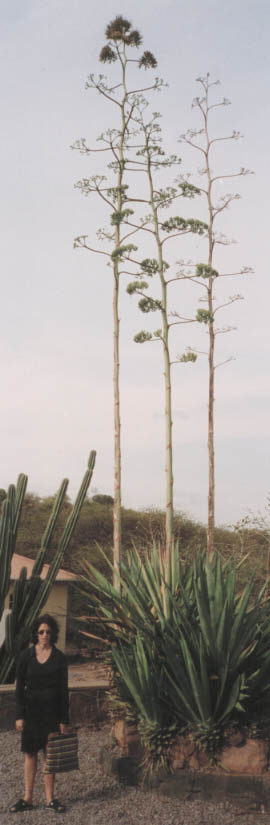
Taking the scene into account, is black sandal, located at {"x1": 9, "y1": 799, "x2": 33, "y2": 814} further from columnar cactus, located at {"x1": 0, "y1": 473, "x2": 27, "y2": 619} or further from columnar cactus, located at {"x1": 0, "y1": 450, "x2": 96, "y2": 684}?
columnar cactus, located at {"x1": 0, "y1": 473, "x2": 27, "y2": 619}

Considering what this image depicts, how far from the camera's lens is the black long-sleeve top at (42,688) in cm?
574

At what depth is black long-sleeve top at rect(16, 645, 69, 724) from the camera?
5738mm

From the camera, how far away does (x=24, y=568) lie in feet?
28.0

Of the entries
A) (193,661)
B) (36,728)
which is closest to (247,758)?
(193,661)

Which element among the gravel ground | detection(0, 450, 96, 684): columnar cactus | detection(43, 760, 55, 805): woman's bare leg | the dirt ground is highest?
detection(0, 450, 96, 684): columnar cactus

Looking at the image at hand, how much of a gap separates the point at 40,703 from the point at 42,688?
0.34 ft

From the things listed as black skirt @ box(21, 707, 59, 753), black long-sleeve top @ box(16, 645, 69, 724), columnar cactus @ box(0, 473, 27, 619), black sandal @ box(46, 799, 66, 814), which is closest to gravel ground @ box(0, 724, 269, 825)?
black sandal @ box(46, 799, 66, 814)

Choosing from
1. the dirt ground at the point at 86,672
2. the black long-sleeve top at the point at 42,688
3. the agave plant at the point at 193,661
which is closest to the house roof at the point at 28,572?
the dirt ground at the point at 86,672

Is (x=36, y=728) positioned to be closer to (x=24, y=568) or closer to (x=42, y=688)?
(x=42, y=688)

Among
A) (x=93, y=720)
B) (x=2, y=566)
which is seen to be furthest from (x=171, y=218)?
(x=93, y=720)

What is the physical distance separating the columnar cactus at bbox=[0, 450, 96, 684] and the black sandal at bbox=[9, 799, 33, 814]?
271 cm

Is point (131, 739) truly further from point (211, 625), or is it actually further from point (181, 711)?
point (211, 625)

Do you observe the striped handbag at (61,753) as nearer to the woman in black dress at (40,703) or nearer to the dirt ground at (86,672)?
the woman in black dress at (40,703)

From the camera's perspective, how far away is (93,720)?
818cm
